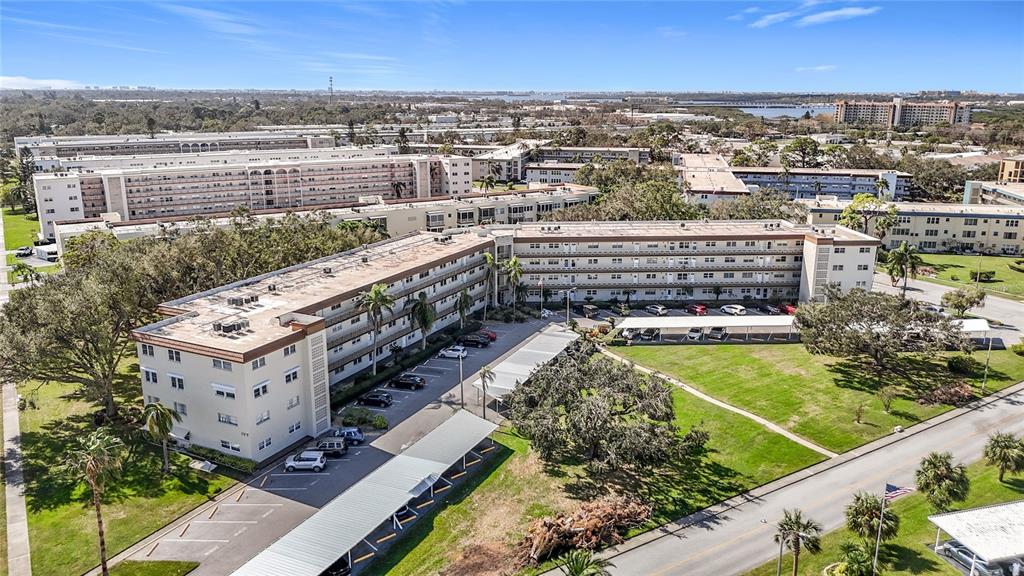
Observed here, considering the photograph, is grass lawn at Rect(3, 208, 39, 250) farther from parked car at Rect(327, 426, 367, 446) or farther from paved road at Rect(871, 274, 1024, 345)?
paved road at Rect(871, 274, 1024, 345)

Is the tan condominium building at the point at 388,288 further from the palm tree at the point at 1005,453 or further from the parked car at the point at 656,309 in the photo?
the palm tree at the point at 1005,453

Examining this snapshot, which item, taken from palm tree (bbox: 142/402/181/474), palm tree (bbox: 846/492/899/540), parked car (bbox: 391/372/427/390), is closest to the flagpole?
palm tree (bbox: 846/492/899/540)

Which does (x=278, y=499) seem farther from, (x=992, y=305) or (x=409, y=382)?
(x=992, y=305)

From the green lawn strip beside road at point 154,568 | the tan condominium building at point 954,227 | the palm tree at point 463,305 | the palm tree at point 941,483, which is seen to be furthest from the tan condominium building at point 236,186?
the palm tree at point 941,483

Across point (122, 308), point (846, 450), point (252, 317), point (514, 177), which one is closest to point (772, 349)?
point (846, 450)

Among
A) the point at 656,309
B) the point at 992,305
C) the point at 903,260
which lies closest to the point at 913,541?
the point at 656,309
